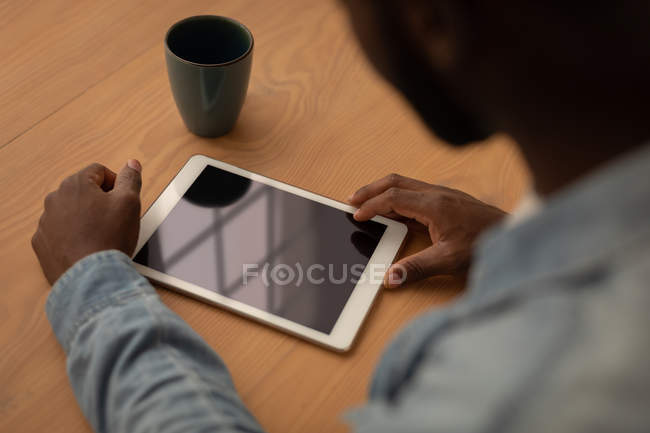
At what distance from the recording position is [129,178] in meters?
0.88

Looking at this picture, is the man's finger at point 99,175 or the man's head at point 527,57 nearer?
the man's head at point 527,57

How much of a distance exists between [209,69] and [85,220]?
24 cm

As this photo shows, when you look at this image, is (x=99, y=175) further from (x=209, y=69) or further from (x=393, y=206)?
(x=393, y=206)

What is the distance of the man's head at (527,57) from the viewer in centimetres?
40

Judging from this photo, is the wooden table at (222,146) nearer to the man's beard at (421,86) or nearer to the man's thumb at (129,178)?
the man's thumb at (129,178)

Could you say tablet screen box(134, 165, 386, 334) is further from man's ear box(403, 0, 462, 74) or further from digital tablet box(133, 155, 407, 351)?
man's ear box(403, 0, 462, 74)

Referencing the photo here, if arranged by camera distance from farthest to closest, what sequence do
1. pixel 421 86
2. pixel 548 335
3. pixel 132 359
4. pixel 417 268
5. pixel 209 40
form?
pixel 209 40 → pixel 417 268 → pixel 132 359 → pixel 421 86 → pixel 548 335

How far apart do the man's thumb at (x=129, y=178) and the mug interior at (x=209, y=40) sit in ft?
0.52

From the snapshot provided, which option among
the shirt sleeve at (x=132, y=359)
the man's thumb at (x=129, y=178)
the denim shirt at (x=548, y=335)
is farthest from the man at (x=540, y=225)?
the man's thumb at (x=129, y=178)

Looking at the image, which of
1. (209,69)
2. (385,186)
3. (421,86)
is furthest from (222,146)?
(421,86)

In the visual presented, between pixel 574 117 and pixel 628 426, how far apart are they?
0.18m

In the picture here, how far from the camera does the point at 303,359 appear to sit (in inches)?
30.4

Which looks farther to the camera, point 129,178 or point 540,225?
point 129,178

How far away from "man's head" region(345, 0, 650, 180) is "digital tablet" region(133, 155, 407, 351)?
370 millimetres
